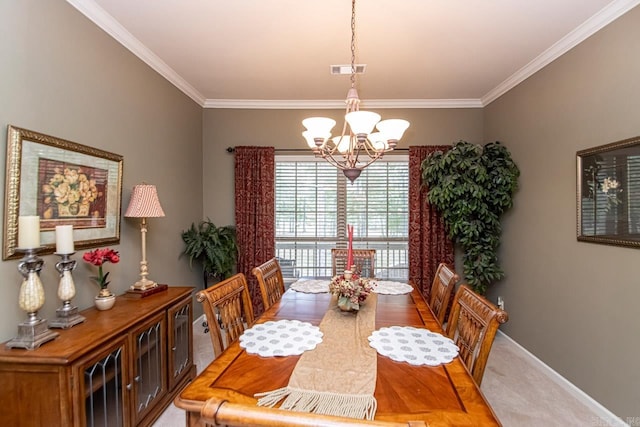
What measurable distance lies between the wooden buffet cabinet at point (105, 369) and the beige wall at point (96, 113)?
36 centimetres

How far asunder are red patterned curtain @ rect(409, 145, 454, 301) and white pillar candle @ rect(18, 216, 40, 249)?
3.58 m

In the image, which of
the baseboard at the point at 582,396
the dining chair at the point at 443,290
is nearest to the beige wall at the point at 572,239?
the baseboard at the point at 582,396

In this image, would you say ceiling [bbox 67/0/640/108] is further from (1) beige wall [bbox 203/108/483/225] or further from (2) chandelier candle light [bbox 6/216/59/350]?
(2) chandelier candle light [bbox 6/216/59/350]

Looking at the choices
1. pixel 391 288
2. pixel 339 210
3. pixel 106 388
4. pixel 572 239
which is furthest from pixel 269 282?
pixel 572 239

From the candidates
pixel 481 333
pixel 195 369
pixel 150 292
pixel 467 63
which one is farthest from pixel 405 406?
pixel 467 63

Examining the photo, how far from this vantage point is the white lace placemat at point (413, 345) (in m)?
1.35

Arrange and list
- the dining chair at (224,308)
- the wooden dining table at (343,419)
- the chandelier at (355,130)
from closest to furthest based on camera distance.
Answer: the wooden dining table at (343,419) → the dining chair at (224,308) → the chandelier at (355,130)

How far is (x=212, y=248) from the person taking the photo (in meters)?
3.55

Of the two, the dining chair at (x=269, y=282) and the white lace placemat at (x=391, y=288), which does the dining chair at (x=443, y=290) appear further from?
the dining chair at (x=269, y=282)

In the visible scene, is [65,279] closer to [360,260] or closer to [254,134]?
[360,260]

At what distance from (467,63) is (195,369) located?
149 inches

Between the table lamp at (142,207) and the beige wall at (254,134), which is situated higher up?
the beige wall at (254,134)

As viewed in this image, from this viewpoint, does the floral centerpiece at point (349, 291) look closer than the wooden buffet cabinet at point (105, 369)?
No

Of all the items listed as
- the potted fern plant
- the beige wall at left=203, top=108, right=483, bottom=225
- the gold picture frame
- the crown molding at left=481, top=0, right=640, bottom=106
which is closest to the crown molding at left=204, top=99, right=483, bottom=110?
the beige wall at left=203, top=108, right=483, bottom=225
